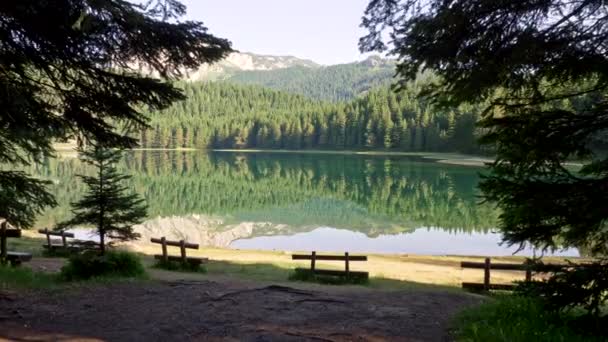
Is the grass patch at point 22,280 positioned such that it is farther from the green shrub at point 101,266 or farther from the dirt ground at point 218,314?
the dirt ground at point 218,314

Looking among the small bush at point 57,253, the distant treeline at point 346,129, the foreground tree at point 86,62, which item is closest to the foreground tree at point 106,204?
the foreground tree at point 86,62

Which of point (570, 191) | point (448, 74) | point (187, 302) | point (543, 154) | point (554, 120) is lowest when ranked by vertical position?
point (187, 302)

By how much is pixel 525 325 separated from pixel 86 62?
23.5 ft

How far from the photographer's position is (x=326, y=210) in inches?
1795

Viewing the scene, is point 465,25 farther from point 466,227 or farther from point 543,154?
point 466,227

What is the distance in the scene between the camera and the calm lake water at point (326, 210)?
3167 centimetres

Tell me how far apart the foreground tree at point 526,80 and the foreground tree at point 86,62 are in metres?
3.05

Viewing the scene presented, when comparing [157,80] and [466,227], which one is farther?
[466,227]

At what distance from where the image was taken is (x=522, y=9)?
219 inches

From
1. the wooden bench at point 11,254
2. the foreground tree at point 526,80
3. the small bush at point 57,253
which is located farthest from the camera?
the small bush at point 57,253

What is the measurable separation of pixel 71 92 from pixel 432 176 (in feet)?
209

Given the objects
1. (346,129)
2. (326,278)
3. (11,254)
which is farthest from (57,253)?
(346,129)

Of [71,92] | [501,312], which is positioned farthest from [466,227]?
[71,92]

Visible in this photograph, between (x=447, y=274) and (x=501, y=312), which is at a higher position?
(x=501, y=312)
